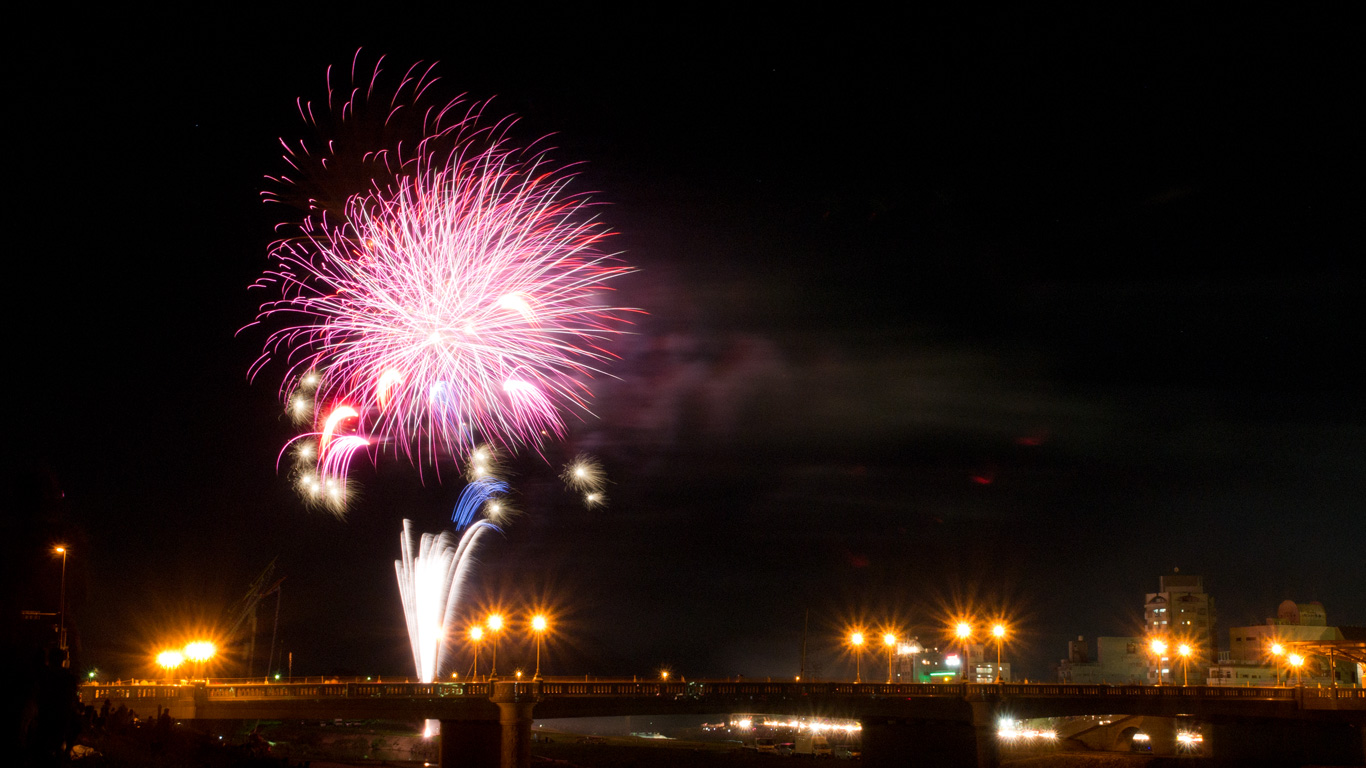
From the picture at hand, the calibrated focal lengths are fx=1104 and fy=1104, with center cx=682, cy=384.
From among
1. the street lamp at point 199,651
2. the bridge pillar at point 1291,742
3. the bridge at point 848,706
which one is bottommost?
the bridge pillar at point 1291,742

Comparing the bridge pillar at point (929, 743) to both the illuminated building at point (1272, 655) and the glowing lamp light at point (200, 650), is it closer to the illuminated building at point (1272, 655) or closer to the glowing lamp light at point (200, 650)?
the glowing lamp light at point (200, 650)

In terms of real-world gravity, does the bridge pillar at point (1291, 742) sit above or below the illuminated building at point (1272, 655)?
below

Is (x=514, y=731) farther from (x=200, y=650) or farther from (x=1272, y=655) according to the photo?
(x=1272, y=655)

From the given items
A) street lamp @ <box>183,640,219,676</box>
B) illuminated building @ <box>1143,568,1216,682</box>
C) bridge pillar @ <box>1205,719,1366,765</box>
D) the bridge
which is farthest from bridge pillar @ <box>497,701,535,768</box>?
illuminated building @ <box>1143,568,1216,682</box>

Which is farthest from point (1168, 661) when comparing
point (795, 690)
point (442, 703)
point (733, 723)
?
point (442, 703)

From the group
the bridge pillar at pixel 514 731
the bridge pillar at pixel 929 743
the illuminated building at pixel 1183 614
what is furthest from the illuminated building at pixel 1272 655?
the bridge pillar at pixel 514 731

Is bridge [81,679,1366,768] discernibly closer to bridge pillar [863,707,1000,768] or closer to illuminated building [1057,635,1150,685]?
bridge pillar [863,707,1000,768]

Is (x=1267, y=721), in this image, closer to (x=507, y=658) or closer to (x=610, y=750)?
(x=610, y=750)
